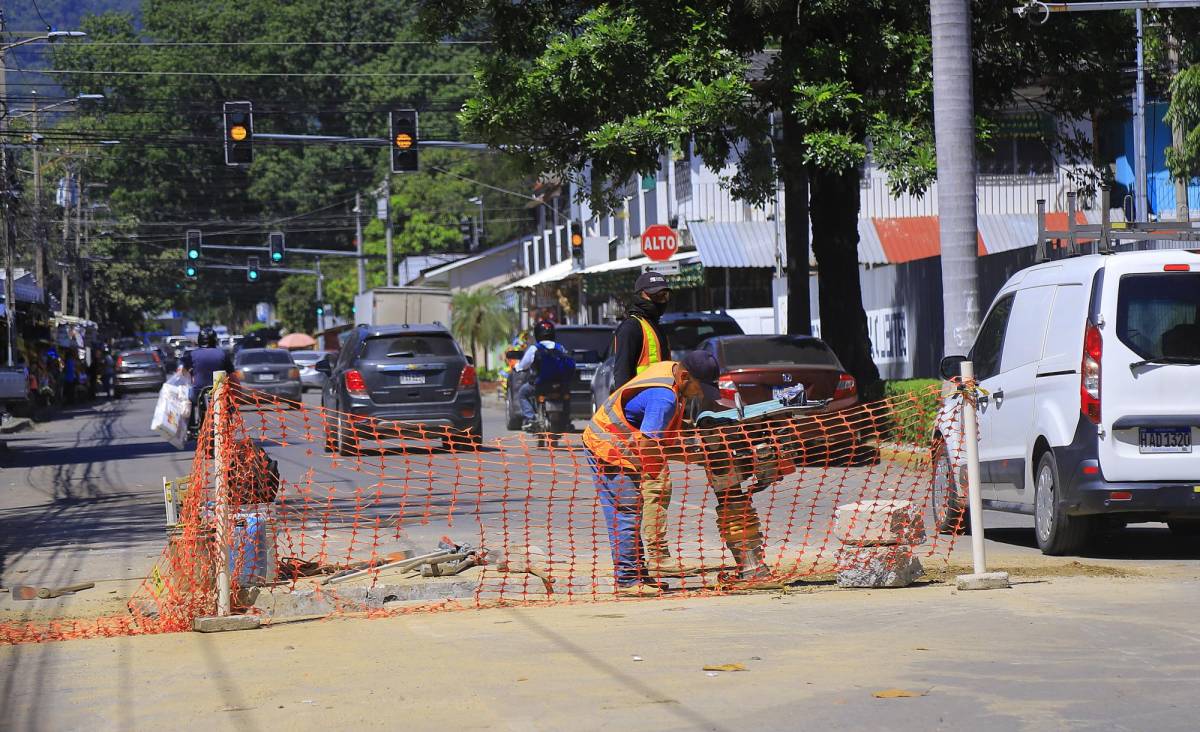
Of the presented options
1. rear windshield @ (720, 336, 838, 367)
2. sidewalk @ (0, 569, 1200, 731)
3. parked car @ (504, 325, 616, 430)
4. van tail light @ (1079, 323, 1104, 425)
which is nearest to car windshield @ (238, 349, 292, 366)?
parked car @ (504, 325, 616, 430)

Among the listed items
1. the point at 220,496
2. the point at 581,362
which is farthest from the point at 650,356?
the point at 581,362

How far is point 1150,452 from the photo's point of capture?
10.2m

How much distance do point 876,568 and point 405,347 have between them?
14.3 metres

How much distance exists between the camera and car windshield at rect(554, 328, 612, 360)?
2875 cm

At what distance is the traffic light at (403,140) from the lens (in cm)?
2867

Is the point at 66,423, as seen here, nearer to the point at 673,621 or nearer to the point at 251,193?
the point at 673,621

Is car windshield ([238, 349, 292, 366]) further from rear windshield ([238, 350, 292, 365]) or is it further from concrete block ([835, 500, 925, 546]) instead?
concrete block ([835, 500, 925, 546])

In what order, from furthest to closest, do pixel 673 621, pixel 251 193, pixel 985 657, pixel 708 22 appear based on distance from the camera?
1. pixel 251 193
2. pixel 708 22
3. pixel 673 621
4. pixel 985 657

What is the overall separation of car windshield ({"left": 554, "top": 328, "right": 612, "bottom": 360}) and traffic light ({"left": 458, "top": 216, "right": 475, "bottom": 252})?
40.7m

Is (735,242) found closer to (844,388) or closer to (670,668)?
(844,388)

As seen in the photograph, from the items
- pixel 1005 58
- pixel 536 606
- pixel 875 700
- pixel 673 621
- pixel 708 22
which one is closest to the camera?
pixel 875 700

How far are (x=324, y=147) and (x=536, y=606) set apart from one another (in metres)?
81.9

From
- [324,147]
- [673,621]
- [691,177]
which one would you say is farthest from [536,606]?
[324,147]

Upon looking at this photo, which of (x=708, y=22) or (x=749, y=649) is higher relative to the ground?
(x=708, y=22)
